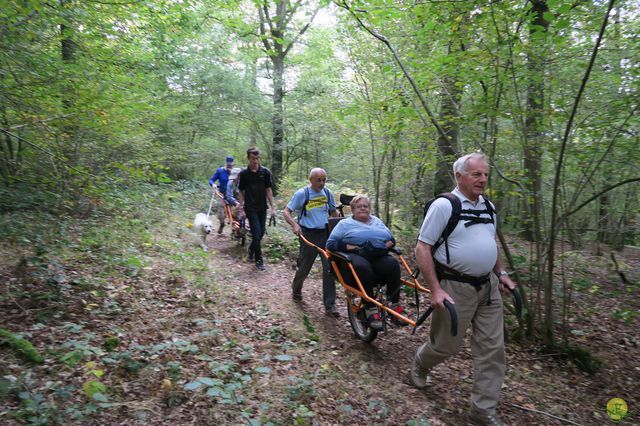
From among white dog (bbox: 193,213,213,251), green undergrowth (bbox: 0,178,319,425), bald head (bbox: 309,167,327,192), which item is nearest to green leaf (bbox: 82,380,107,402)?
green undergrowth (bbox: 0,178,319,425)

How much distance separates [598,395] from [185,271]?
5676 mm

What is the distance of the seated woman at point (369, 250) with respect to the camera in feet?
14.2

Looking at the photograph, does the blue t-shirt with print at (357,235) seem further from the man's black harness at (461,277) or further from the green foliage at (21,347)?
the green foliage at (21,347)

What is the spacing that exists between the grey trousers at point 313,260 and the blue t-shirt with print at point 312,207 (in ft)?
0.39

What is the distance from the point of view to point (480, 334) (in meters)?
3.34

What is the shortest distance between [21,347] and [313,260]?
3.67m

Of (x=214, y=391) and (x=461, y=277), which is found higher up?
(x=461, y=277)

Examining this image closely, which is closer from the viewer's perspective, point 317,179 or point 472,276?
point 472,276

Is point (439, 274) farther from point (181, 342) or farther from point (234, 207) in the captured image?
point (234, 207)

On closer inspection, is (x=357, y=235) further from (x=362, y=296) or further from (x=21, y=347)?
(x=21, y=347)

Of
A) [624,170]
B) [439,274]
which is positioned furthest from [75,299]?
[624,170]

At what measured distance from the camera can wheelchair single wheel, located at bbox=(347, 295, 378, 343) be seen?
4.47m

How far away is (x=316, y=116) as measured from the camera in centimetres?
1595

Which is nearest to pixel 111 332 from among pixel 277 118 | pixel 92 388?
pixel 92 388
